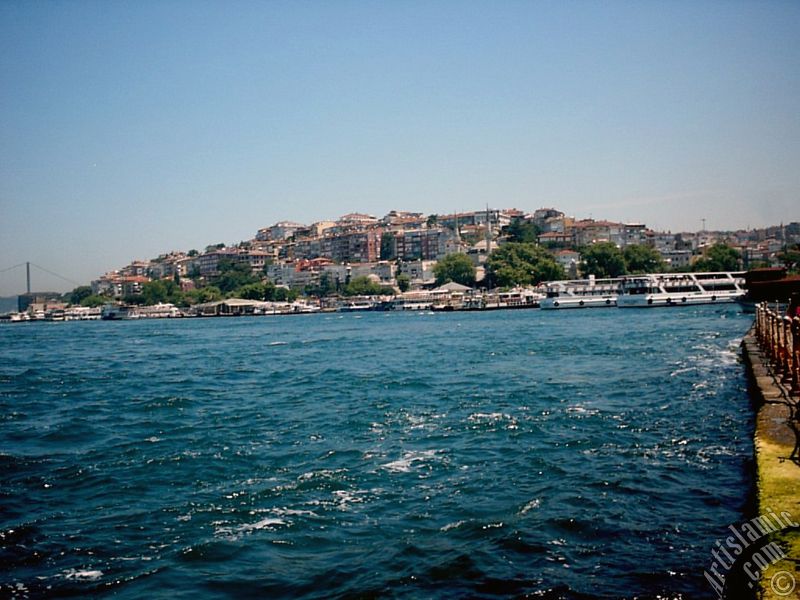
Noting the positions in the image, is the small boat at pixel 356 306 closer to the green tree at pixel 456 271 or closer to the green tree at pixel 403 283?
the green tree at pixel 403 283

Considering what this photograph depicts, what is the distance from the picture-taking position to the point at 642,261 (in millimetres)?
100750

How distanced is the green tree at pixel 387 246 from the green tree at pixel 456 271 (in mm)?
34510

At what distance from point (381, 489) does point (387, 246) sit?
471ft

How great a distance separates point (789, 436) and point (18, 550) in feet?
23.3

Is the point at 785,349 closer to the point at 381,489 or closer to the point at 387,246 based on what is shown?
the point at 381,489

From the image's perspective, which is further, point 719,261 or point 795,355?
point 719,261

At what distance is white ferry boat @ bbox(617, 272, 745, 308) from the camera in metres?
64.6

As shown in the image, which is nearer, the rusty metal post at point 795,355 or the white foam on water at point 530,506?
the white foam on water at point 530,506

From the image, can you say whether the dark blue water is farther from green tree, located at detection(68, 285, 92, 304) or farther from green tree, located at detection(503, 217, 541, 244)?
green tree, located at detection(68, 285, 92, 304)

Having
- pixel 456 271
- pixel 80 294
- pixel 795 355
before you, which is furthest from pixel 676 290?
pixel 80 294

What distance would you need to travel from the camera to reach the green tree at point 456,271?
4427 inches

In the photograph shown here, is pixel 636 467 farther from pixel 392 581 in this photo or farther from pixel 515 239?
pixel 515 239

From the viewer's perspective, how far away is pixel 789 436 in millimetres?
5910

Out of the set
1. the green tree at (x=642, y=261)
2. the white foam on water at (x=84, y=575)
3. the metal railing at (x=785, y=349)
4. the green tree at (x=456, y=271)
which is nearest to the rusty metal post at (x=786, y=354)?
the metal railing at (x=785, y=349)
